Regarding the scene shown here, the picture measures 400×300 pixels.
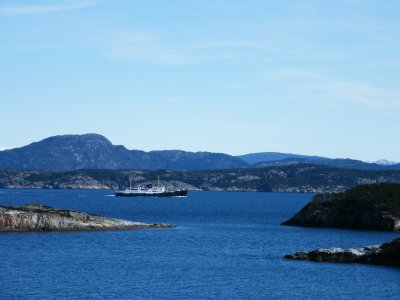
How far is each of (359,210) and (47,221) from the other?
177ft

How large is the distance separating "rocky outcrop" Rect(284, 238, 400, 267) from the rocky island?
47047 mm

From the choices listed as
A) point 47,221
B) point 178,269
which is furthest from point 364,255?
point 47,221

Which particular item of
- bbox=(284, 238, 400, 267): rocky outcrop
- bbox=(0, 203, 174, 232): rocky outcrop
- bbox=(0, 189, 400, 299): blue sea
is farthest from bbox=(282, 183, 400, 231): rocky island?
bbox=(284, 238, 400, 267): rocky outcrop

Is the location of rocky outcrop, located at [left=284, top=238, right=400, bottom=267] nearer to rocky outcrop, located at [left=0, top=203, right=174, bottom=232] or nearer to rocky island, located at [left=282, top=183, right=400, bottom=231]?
rocky outcrop, located at [left=0, top=203, right=174, bottom=232]

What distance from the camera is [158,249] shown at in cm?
10162

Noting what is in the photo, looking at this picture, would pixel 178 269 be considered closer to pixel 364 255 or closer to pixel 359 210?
pixel 364 255

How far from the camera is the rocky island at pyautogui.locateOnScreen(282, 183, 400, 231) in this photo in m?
135

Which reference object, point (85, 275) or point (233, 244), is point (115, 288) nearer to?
point (85, 275)

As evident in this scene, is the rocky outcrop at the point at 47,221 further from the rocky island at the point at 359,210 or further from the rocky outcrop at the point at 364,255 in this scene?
the rocky outcrop at the point at 364,255

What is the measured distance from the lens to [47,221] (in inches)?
4860

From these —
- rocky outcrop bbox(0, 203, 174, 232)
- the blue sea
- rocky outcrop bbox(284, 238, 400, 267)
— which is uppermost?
rocky outcrop bbox(0, 203, 174, 232)

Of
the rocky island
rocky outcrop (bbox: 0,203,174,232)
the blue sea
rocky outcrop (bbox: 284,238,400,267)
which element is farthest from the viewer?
the rocky island

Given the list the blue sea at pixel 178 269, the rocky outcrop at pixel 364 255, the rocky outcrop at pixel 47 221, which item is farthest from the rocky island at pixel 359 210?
the rocky outcrop at pixel 364 255

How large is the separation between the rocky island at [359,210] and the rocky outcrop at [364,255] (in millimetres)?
47047
